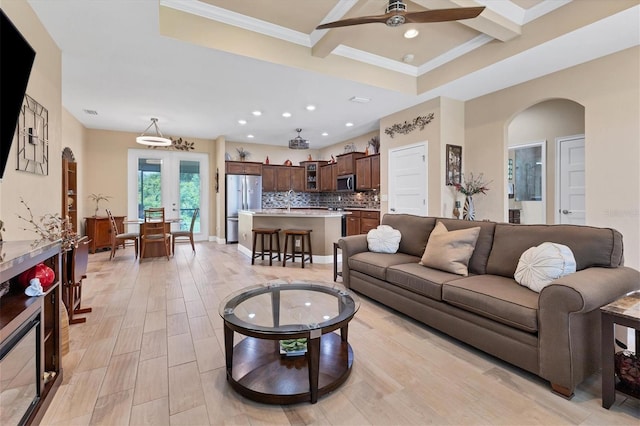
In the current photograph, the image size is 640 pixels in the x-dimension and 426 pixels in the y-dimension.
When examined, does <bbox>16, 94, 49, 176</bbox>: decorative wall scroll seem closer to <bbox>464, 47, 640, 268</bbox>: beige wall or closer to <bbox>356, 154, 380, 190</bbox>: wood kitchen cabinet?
<bbox>356, 154, 380, 190</bbox>: wood kitchen cabinet

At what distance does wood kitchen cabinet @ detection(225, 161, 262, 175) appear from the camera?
7590 millimetres

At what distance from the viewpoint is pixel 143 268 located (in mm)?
4742

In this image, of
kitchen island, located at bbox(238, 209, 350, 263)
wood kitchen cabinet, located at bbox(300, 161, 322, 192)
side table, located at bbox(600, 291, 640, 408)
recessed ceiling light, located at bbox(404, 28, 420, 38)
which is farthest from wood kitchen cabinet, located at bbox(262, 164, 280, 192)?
side table, located at bbox(600, 291, 640, 408)

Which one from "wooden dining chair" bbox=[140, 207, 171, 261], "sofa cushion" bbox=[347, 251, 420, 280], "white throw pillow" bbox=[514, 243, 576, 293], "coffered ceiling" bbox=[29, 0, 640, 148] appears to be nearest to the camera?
"white throw pillow" bbox=[514, 243, 576, 293]

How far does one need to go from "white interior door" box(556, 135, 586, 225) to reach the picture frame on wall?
1.60m

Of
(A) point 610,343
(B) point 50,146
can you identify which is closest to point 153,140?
(B) point 50,146

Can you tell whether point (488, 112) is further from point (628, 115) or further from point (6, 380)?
point (6, 380)

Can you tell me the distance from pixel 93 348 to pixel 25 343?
1.00 m

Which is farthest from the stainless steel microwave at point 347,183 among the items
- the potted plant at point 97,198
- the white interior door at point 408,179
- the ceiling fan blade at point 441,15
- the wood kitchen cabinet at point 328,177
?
the potted plant at point 97,198

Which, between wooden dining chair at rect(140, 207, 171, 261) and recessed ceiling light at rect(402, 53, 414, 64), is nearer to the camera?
recessed ceiling light at rect(402, 53, 414, 64)

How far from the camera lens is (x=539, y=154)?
209 inches

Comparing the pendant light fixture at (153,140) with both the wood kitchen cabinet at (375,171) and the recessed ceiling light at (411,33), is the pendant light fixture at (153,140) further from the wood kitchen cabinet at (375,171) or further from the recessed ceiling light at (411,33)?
the recessed ceiling light at (411,33)

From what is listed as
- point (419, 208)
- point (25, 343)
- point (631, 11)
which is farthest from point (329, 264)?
point (631, 11)

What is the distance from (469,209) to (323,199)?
5.02 m
